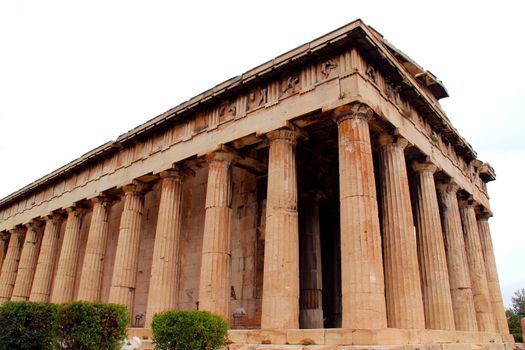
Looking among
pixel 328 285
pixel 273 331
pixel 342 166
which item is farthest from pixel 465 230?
pixel 273 331

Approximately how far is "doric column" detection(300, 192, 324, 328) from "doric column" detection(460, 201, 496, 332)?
21.8ft

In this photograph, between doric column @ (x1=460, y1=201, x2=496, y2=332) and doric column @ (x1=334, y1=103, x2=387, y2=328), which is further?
doric column @ (x1=460, y1=201, x2=496, y2=332)

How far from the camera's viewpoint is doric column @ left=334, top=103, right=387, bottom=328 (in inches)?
436

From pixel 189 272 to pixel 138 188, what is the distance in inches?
176

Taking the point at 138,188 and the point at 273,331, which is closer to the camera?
the point at 273,331

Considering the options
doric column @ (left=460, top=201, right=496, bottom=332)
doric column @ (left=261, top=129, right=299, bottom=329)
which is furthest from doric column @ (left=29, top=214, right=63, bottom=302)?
doric column @ (left=460, top=201, right=496, bottom=332)

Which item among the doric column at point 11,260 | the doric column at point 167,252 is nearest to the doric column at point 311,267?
the doric column at point 167,252

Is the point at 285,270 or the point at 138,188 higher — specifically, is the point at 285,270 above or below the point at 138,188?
below

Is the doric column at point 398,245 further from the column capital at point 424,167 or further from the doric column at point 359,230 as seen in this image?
the column capital at point 424,167

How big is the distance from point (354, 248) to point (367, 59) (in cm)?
622

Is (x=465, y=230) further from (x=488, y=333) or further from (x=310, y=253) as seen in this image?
(x=310, y=253)

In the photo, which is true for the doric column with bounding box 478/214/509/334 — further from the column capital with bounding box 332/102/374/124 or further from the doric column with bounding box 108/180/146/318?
the doric column with bounding box 108/180/146/318

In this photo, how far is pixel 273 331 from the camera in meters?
11.9

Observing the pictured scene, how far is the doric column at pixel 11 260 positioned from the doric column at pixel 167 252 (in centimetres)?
1665
